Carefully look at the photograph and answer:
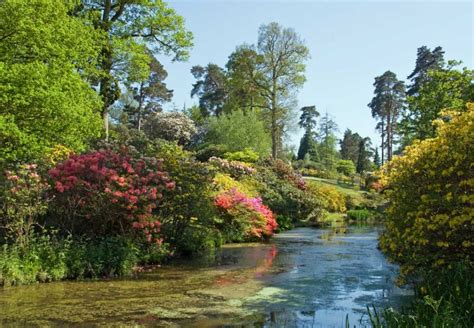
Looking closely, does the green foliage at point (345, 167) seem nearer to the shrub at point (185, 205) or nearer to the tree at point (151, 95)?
the tree at point (151, 95)

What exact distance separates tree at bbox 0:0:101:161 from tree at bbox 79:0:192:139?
290 inches

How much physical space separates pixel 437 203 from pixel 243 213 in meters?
9.57

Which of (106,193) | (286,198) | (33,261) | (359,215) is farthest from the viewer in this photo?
(359,215)

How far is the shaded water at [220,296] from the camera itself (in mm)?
6453

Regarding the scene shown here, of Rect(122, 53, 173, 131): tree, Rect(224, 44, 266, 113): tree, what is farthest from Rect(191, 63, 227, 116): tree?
Rect(224, 44, 266, 113): tree

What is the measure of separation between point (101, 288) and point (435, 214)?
5.58 meters

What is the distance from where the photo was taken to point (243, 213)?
15688 millimetres

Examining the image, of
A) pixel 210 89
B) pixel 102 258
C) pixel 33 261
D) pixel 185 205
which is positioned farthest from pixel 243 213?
pixel 210 89

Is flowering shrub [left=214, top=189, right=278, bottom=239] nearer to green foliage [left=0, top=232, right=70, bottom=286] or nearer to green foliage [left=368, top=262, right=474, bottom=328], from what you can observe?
green foliage [left=0, top=232, right=70, bottom=286]

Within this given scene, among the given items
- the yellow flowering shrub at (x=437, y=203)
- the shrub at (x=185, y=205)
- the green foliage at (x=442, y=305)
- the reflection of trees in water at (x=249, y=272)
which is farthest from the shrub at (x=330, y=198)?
the green foliage at (x=442, y=305)

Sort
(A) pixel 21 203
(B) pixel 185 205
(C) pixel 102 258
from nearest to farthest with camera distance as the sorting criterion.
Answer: (A) pixel 21 203 < (C) pixel 102 258 < (B) pixel 185 205

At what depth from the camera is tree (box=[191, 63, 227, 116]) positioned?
208 feet

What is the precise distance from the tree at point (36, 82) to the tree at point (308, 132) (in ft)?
170

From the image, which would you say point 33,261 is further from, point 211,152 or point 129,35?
point 211,152
